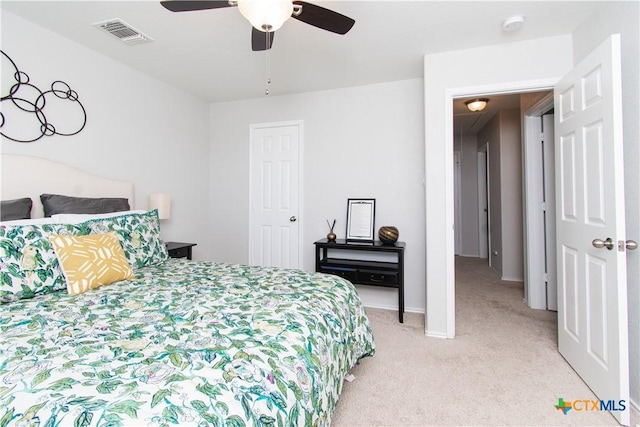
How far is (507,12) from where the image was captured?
6.91ft

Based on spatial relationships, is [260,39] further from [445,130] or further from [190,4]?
[445,130]

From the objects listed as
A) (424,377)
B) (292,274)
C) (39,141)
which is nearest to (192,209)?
(39,141)

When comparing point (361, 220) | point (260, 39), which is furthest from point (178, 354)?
point (361, 220)

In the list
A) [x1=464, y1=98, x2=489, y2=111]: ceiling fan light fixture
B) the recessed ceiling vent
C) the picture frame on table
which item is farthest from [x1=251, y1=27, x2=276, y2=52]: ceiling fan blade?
[x1=464, y1=98, x2=489, y2=111]: ceiling fan light fixture

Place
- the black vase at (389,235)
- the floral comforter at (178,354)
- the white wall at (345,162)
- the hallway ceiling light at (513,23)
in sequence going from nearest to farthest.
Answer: the floral comforter at (178,354), the hallway ceiling light at (513,23), the black vase at (389,235), the white wall at (345,162)

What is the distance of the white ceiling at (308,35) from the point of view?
2062 mm

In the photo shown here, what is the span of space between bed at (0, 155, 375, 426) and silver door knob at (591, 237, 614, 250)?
1.39 meters

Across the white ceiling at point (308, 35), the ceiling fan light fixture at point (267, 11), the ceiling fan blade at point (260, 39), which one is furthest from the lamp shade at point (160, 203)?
the ceiling fan light fixture at point (267, 11)

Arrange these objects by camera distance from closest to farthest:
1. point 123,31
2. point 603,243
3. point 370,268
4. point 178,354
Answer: point 178,354
point 603,243
point 123,31
point 370,268

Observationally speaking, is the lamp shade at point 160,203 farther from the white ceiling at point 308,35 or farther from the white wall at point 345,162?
the white ceiling at point 308,35

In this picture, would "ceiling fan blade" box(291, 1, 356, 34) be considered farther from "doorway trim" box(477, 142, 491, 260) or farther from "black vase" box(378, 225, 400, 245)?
"doorway trim" box(477, 142, 491, 260)

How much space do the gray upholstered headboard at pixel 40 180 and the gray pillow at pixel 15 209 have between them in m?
0.14

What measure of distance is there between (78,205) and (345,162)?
2.48 metres

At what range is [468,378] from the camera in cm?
199
